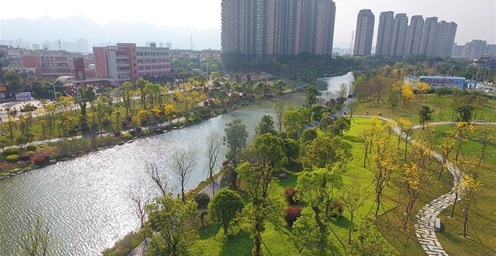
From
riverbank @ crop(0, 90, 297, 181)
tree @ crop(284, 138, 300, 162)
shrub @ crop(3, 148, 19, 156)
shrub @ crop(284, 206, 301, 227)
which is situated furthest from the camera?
shrub @ crop(3, 148, 19, 156)

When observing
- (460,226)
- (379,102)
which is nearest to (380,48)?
(379,102)

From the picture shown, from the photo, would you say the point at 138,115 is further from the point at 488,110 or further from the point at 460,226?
the point at 488,110

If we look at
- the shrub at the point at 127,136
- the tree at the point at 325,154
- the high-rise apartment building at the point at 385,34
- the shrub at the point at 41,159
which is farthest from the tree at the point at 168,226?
the high-rise apartment building at the point at 385,34

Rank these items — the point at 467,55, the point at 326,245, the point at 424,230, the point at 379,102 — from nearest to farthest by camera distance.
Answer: the point at 326,245
the point at 424,230
the point at 379,102
the point at 467,55

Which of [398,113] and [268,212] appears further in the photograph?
[398,113]

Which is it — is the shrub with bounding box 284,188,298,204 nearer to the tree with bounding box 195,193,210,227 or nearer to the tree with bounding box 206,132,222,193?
the tree with bounding box 195,193,210,227

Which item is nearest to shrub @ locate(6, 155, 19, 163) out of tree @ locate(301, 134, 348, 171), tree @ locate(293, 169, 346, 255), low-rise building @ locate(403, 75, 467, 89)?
tree @ locate(301, 134, 348, 171)
